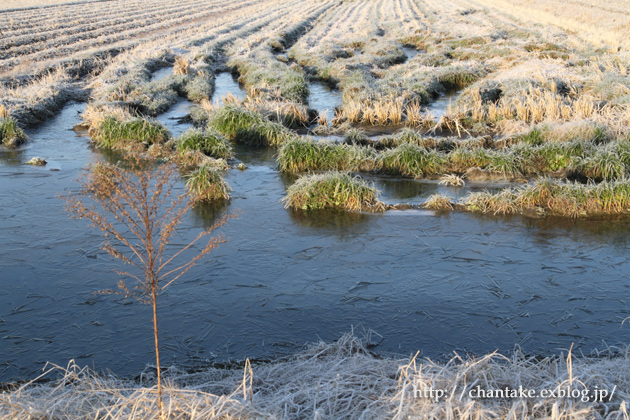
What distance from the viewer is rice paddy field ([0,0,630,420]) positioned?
475cm

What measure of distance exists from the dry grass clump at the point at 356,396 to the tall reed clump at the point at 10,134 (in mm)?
9804

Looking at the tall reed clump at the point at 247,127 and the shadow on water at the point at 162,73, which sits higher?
the shadow on water at the point at 162,73

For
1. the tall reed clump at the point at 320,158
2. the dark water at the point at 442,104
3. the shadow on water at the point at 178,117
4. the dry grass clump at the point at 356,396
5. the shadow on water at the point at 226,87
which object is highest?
the shadow on water at the point at 226,87

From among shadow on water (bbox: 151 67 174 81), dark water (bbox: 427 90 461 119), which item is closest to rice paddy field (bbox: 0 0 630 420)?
dark water (bbox: 427 90 461 119)

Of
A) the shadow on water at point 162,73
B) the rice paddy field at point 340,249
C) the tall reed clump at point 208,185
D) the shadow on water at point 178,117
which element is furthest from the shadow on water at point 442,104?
the shadow on water at point 162,73

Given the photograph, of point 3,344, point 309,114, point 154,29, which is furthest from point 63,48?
point 3,344

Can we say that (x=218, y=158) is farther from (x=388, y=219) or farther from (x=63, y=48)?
(x=63, y=48)

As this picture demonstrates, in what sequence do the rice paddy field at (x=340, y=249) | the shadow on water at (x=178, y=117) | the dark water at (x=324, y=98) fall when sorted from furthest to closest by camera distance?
1. the dark water at (x=324, y=98)
2. the shadow on water at (x=178, y=117)
3. the rice paddy field at (x=340, y=249)

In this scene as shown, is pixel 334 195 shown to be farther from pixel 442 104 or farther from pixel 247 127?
pixel 442 104

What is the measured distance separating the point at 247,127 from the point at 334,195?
451cm

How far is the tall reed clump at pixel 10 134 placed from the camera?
13234 mm

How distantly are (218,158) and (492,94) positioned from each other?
9000 mm

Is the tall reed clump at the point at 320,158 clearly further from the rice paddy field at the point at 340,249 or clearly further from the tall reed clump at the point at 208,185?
the tall reed clump at the point at 208,185

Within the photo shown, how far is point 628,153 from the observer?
11.2 m
